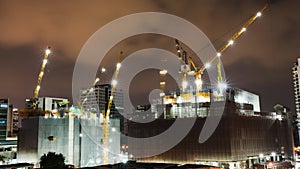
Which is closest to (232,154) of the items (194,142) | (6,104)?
(194,142)

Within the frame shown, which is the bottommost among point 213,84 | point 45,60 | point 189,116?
point 189,116

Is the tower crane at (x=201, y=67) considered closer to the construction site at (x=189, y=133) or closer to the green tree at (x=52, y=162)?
the construction site at (x=189, y=133)

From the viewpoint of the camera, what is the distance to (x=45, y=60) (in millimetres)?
84000

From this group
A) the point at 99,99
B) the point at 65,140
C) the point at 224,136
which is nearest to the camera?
the point at 224,136

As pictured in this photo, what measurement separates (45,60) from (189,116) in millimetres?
47380

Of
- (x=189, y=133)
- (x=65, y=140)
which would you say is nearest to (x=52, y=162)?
(x=65, y=140)

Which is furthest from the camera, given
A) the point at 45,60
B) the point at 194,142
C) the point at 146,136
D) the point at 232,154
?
the point at 45,60

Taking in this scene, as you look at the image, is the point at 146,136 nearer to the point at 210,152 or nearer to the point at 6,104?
the point at 210,152

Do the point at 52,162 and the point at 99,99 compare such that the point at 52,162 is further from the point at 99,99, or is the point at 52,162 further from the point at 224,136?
the point at 99,99

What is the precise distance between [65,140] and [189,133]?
27049 mm

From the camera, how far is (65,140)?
6350 centimetres

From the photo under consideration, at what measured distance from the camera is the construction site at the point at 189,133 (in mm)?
53969

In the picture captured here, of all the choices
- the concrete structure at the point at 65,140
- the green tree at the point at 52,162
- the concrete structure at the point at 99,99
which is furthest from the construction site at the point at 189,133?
the concrete structure at the point at 99,99

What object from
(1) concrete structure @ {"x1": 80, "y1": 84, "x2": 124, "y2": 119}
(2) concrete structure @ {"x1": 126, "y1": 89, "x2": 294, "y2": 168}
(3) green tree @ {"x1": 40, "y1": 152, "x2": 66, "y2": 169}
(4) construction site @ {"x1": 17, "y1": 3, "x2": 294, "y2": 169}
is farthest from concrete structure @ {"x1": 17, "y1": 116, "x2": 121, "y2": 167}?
(1) concrete structure @ {"x1": 80, "y1": 84, "x2": 124, "y2": 119}
